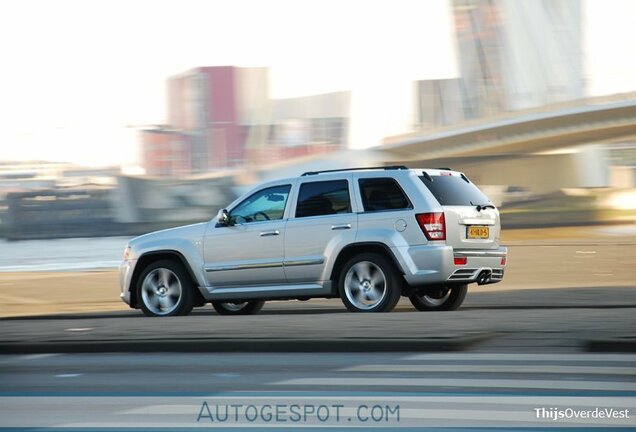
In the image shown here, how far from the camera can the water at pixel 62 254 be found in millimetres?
45684

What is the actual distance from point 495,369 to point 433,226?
389 centimetres

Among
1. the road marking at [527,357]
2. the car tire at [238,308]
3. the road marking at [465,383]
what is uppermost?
the road marking at [465,383]

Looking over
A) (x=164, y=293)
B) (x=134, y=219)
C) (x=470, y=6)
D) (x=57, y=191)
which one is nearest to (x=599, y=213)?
(x=470, y=6)

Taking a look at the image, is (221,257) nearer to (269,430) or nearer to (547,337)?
(547,337)

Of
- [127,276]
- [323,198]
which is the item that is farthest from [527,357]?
[127,276]

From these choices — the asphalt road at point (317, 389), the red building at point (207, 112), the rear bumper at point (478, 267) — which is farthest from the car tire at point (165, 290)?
the red building at point (207, 112)

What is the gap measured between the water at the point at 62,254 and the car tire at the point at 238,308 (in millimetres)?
27391

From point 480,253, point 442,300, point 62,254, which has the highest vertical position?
point 480,253

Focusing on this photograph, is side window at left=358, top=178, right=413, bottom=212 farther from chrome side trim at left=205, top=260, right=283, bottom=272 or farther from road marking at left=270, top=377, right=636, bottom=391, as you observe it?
road marking at left=270, top=377, right=636, bottom=391

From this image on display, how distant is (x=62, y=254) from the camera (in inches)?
2356

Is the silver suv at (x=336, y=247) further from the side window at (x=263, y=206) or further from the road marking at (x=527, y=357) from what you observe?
the road marking at (x=527, y=357)

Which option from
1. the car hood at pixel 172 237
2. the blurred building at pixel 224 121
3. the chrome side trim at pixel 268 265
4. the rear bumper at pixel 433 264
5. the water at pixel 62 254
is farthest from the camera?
the blurred building at pixel 224 121

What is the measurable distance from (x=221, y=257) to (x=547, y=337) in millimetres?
4420

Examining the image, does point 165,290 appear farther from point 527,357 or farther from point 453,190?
point 527,357
